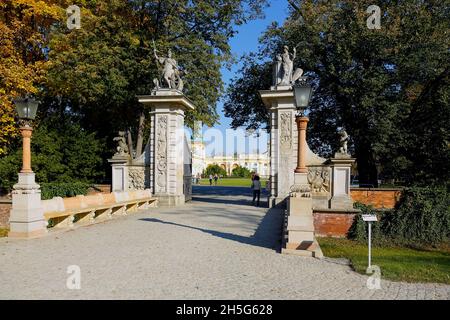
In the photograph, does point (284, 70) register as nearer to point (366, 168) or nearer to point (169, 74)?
point (169, 74)

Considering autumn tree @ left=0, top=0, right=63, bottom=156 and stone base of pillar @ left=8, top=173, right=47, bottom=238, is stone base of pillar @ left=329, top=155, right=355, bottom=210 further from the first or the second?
autumn tree @ left=0, top=0, right=63, bottom=156

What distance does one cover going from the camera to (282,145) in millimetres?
16953

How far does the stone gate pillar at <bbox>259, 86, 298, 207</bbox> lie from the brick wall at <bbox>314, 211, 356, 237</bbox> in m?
2.93

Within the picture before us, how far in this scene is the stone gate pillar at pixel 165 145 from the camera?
17.5 meters

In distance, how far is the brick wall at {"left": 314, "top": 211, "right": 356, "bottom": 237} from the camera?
14.0 meters

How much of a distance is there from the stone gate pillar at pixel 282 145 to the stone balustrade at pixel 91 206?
18.0 ft

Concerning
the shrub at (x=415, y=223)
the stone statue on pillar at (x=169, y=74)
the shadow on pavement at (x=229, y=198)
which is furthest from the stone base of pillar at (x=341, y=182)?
the stone statue on pillar at (x=169, y=74)

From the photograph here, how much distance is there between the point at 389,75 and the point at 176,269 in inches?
710

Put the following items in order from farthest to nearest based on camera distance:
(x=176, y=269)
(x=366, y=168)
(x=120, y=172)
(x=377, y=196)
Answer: (x=366, y=168) < (x=120, y=172) < (x=377, y=196) < (x=176, y=269)

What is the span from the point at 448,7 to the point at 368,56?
4.91 m

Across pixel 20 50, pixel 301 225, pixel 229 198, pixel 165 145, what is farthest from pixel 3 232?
pixel 301 225

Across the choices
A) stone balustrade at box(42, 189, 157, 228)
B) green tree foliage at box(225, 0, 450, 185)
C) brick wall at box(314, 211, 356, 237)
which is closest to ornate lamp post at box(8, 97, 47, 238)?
stone balustrade at box(42, 189, 157, 228)

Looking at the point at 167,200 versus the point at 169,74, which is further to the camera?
the point at 169,74
